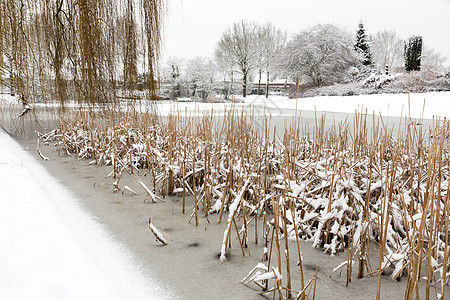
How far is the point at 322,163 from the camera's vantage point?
6.33ft

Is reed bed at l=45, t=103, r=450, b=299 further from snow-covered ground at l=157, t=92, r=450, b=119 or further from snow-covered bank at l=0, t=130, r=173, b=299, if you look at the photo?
snow-covered ground at l=157, t=92, r=450, b=119

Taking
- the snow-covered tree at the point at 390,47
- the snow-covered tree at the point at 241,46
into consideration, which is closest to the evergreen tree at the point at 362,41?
the snow-covered tree at the point at 241,46

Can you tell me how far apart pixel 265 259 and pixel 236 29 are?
19723 millimetres

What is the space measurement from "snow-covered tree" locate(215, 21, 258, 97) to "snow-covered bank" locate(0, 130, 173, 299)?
18427 mm

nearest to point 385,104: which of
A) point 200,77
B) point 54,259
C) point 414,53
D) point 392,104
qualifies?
point 392,104

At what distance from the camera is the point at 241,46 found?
63.8ft

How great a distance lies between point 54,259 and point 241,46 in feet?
64.0

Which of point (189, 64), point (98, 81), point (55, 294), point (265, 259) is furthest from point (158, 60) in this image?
point (189, 64)

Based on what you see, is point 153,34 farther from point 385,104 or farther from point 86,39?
point 385,104

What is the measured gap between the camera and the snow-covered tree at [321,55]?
1609 cm

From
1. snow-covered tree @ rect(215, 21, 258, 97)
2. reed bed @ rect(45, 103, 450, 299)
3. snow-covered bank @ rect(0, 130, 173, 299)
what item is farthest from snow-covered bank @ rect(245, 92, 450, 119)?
snow-covered tree @ rect(215, 21, 258, 97)

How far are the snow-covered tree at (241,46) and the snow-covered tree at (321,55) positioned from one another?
332 centimetres

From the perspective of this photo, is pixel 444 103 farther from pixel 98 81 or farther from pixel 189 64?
pixel 189 64

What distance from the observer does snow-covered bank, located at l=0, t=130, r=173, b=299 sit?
3.21ft
